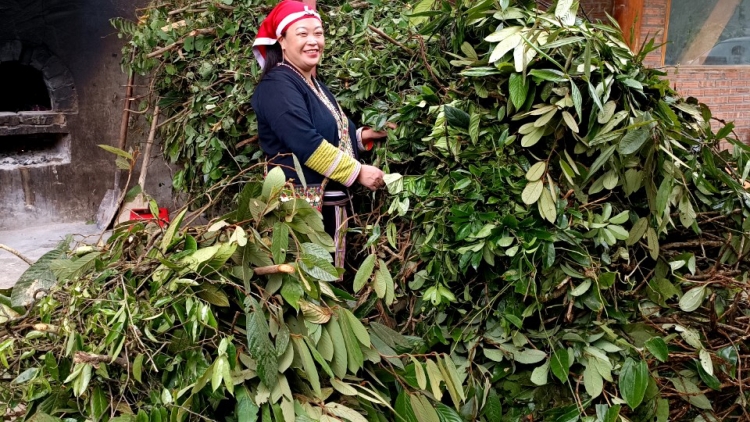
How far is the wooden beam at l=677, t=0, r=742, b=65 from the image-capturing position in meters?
6.18

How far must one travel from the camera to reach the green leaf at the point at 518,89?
1.64 meters

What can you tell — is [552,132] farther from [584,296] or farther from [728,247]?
[728,247]

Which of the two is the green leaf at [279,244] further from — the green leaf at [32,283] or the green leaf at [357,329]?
the green leaf at [32,283]

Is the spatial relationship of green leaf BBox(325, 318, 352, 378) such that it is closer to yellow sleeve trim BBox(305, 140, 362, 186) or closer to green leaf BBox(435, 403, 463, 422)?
green leaf BBox(435, 403, 463, 422)

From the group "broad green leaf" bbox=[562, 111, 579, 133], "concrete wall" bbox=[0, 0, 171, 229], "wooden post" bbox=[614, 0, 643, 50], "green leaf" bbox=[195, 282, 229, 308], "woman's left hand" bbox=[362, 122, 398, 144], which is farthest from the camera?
"wooden post" bbox=[614, 0, 643, 50]

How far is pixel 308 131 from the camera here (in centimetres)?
208

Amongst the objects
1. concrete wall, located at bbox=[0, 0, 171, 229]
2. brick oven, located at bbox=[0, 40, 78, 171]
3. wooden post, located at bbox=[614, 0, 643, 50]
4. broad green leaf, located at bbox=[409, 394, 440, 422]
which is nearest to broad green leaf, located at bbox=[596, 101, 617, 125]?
broad green leaf, located at bbox=[409, 394, 440, 422]

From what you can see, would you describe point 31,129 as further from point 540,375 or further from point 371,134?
point 540,375

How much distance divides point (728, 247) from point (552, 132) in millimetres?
587

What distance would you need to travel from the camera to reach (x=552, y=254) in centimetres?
158

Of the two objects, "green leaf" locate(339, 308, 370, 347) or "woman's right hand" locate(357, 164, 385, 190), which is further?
"woman's right hand" locate(357, 164, 385, 190)

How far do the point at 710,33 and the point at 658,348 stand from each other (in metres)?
5.75

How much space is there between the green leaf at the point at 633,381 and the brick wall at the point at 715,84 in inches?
202

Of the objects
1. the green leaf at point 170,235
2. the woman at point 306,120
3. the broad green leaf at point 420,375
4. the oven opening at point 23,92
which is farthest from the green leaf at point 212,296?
the oven opening at point 23,92
